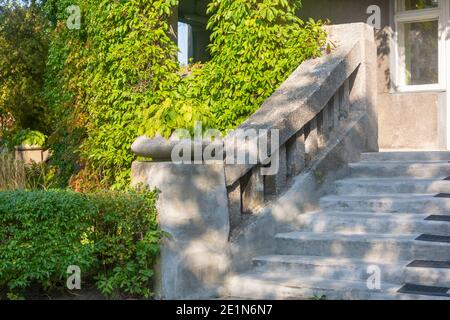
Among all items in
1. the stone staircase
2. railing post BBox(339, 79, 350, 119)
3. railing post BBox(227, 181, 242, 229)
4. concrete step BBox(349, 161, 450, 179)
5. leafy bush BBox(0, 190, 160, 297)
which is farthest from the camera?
railing post BBox(339, 79, 350, 119)

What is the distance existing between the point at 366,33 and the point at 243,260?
3286mm

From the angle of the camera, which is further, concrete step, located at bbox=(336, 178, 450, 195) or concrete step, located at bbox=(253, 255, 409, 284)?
concrete step, located at bbox=(336, 178, 450, 195)

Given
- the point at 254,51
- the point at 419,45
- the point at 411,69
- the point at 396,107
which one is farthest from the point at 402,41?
the point at 254,51

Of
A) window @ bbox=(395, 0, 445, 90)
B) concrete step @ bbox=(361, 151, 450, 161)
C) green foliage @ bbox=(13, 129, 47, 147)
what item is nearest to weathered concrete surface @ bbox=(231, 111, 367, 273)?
concrete step @ bbox=(361, 151, 450, 161)

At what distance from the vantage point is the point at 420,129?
9.81 meters

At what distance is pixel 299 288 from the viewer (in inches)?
219

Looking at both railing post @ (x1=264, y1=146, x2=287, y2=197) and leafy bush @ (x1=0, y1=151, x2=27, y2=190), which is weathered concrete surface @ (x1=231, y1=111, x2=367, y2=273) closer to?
railing post @ (x1=264, y1=146, x2=287, y2=197)

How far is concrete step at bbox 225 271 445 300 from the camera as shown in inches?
209

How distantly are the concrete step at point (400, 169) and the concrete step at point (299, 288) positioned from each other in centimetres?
201

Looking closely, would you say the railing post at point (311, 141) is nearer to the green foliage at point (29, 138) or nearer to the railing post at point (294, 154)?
the railing post at point (294, 154)

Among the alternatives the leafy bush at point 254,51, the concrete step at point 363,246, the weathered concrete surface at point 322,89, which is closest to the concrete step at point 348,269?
the concrete step at point 363,246

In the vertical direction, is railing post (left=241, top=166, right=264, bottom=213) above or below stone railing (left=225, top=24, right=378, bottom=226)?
below

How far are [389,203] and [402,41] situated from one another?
14.5ft
